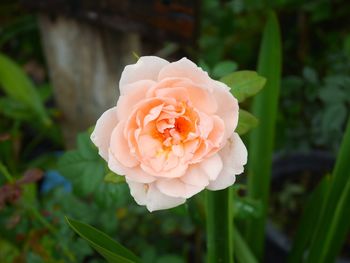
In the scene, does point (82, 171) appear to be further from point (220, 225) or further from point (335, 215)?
point (335, 215)

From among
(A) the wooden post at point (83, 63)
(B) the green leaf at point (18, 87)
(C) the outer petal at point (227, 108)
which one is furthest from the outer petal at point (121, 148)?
(B) the green leaf at point (18, 87)

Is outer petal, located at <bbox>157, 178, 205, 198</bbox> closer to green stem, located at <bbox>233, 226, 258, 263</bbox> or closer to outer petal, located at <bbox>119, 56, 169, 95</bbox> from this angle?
outer petal, located at <bbox>119, 56, 169, 95</bbox>

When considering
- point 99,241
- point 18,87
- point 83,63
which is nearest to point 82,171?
point 99,241

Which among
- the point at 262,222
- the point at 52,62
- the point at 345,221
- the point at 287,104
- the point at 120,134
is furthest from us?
the point at 52,62

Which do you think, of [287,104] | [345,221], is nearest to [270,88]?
[345,221]

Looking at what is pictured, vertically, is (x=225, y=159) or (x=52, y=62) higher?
(x=225, y=159)

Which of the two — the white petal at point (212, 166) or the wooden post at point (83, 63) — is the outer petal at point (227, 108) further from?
the wooden post at point (83, 63)

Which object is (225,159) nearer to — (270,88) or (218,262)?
(218,262)
